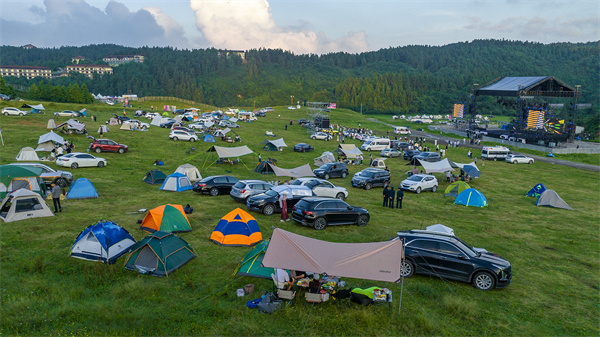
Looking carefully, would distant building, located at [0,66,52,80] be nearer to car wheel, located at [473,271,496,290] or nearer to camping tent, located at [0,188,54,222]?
camping tent, located at [0,188,54,222]

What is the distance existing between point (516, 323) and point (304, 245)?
5657 millimetres

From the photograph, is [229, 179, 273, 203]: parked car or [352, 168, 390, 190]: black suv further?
[352, 168, 390, 190]: black suv

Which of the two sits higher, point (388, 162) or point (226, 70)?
point (226, 70)

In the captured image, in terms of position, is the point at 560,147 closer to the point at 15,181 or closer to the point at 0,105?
the point at 15,181

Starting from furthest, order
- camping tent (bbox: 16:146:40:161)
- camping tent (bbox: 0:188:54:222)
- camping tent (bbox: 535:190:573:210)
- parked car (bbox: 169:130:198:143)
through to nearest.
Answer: parked car (bbox: 169:130:198:143) → camping tent (bbox: 16:146:40:161) → camping tent (bbox: 535:190:573:210) → camping tent (bbox: 0:188:54:222)

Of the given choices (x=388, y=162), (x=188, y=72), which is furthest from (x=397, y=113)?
(x=188, y=72)

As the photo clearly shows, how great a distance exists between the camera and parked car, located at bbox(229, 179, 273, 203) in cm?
1919

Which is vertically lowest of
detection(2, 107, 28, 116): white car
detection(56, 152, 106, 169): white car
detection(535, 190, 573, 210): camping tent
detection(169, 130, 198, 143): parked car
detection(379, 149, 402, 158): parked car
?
detection(535, 190, 573, 210): camping tent

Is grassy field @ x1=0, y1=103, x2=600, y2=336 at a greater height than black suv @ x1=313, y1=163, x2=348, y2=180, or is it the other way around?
black suv @ x1=313, y1=163, x2=348, y2=180

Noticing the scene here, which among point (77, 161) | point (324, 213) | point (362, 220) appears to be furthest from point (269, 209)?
point (77, 161)

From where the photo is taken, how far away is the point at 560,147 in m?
50.8

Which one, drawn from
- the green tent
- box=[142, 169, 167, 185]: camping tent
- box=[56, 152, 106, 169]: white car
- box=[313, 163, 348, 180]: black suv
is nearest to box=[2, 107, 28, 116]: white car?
box=[56, 152, 106, 169]: white car

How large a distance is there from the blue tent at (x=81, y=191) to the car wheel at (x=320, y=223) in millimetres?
12422

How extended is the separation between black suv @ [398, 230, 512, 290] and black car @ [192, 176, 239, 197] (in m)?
12.7
